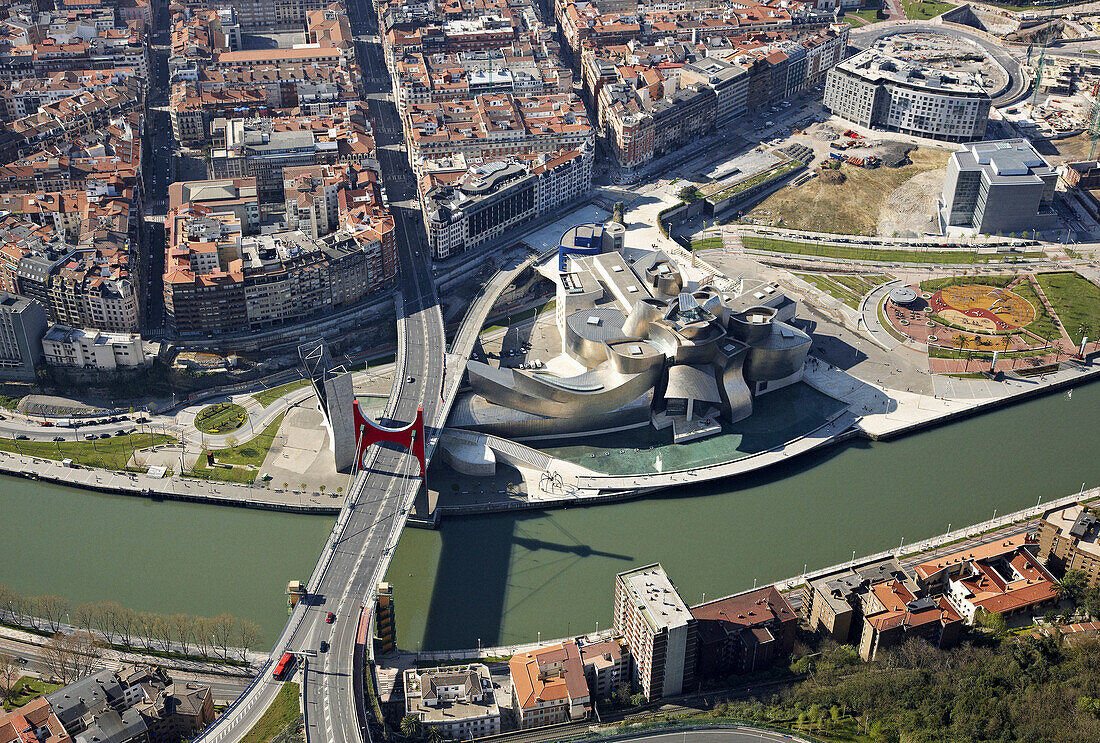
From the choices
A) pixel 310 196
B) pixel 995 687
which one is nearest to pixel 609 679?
pixel 995 687

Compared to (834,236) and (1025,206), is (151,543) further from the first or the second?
(1025,206)

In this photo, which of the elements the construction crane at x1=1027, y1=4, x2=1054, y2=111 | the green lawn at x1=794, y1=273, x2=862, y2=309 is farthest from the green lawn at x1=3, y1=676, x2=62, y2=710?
the construction crane at x1=1027, y1=4, x2=1054, y2=111

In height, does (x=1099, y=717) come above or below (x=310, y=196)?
below

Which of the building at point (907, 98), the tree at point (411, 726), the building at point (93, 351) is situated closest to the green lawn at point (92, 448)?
the building at point (93, 351)

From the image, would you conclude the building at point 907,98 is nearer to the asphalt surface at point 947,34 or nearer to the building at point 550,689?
the asphalt surface at point 947,34

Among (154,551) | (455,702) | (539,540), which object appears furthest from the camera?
(539,540)

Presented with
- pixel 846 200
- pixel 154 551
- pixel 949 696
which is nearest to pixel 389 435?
pixel 154 551

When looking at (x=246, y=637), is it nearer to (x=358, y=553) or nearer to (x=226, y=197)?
(x=358, y=553)
